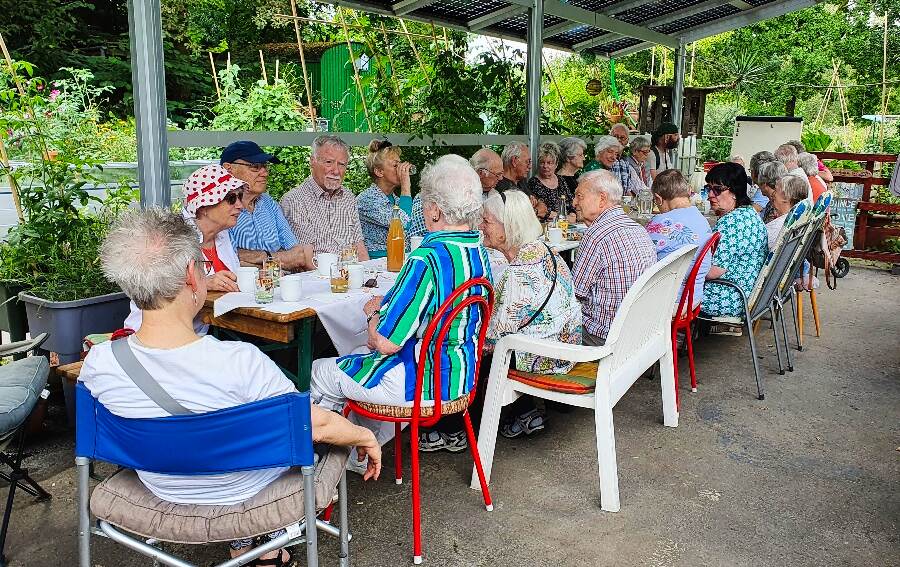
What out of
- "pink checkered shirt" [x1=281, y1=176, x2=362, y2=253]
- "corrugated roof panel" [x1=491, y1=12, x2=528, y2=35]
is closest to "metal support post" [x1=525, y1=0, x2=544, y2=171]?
"corrugated roof panel" [x1=491, y1=12, x2=528, y2=35]

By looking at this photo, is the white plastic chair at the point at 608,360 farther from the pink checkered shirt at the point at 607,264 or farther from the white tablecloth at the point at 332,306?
the white tablecloth at the point at 332,306

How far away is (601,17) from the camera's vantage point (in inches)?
307

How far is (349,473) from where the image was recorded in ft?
10.5

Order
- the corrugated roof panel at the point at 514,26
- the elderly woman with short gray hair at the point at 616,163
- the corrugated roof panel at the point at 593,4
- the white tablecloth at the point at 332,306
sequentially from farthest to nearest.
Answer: the corrugated roof panel at the point at 593,4
the corrugated roof panel at the point at 514,26
the elderly woman with short gray hair at the point at 616,163
the white tablecloth at the point at 332,306

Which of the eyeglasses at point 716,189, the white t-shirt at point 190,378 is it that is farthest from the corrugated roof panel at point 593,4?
the white t-shirt at point 190,378

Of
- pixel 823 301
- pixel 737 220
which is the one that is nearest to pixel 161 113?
pixel 737 220

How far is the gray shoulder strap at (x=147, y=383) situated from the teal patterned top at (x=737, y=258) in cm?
341

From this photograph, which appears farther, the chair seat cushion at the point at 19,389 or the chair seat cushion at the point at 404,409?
the chair seat cushion at the point at 404,409

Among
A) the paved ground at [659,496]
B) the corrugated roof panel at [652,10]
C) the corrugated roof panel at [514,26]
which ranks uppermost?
the corrugated roof panel at [652,10]

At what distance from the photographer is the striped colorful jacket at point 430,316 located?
252 cm

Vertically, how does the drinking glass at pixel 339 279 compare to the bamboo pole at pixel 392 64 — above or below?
below

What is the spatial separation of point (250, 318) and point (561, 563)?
1.39 meters

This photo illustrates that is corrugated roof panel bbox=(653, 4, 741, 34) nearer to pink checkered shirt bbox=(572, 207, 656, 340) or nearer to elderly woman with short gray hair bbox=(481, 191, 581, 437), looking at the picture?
pink checkered shirt bbox=(572, 207, 656, 340)

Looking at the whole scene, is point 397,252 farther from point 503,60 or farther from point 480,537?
point 503,60
